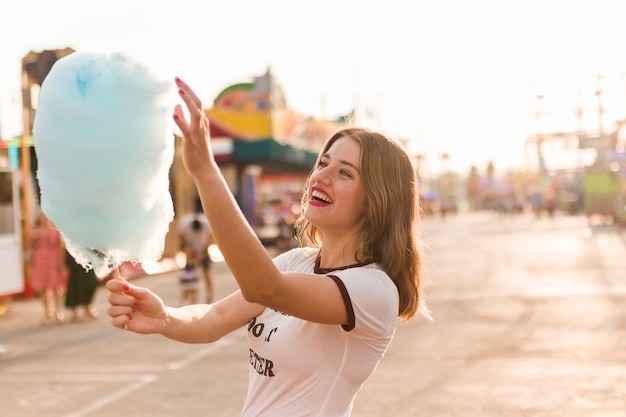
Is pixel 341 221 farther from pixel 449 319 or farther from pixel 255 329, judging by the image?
pixel 449 319

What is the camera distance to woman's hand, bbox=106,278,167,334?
7.27 ft

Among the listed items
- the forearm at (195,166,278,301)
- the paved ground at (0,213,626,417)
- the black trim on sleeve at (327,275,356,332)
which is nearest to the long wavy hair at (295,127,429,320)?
the black trim on sleeve at (327,275,356,332)

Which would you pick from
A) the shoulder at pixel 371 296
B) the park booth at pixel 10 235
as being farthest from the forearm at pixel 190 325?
the park booth at pixel 10 235

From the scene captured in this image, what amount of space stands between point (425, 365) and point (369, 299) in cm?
516

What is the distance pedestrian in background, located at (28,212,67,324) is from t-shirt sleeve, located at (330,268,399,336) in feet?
31.3

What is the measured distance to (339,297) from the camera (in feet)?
7.09

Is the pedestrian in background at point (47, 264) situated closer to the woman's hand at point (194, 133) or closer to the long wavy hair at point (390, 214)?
the long wavy hair at point (390, 214)

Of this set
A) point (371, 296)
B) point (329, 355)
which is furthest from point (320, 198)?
point (329, 355)

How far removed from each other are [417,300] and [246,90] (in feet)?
88.0

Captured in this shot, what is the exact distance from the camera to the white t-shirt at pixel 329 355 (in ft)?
7.38

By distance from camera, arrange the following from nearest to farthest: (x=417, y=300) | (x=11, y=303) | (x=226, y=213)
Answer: (x=226, y=213) → (x=417, y=300) → (x=11, y=303)

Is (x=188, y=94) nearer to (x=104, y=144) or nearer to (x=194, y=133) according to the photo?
(x=194, y=133)

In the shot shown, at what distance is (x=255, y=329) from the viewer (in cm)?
253

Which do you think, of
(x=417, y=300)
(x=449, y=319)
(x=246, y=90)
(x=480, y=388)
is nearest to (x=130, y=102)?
(x=417, y=300)
